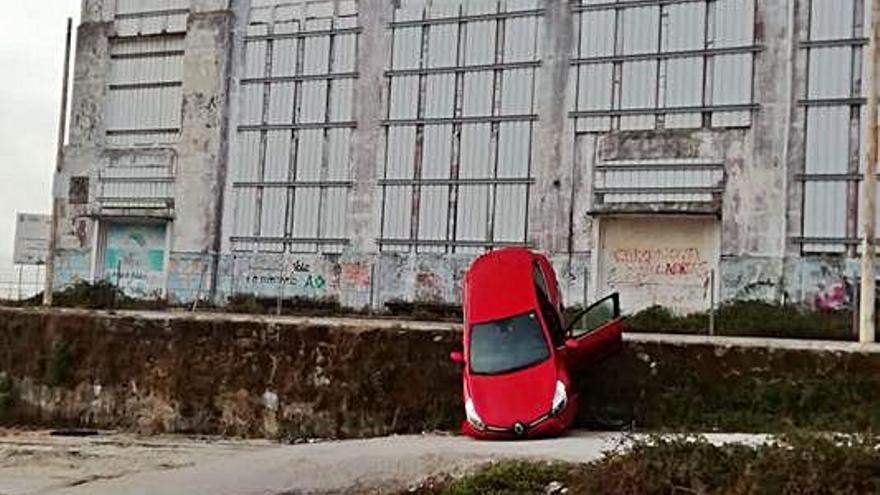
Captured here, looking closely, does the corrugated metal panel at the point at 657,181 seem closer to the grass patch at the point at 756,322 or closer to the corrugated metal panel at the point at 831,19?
the grass patch at the point at 756,322

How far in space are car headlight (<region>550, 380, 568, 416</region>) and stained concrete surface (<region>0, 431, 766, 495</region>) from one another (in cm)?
43

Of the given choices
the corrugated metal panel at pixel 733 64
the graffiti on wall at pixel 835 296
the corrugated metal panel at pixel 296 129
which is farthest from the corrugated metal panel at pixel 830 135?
the corrugated metal panel at pixel 296 129

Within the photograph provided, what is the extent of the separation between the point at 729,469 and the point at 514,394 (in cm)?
667

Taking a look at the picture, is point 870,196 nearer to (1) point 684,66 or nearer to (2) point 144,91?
(1) point 684,66

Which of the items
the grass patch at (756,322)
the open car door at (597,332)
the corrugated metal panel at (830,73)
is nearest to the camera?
the open car door at (597,332)

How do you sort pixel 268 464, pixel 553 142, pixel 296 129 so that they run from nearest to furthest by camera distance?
pixel 268 464 → pixel 553 142 → pixel 296 129

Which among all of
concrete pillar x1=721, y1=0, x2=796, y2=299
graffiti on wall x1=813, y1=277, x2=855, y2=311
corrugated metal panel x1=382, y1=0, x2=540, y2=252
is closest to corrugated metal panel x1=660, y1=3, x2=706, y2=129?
concrete pillar x1=721, y1=0, x2=796, y2=299

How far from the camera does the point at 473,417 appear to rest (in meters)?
16.1

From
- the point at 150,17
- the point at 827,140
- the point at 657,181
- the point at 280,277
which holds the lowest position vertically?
the point at 280,277

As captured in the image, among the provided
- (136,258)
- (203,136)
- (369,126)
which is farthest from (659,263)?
(136,258)

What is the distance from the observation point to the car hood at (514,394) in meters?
15.8

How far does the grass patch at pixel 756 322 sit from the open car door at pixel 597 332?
16.5 feet

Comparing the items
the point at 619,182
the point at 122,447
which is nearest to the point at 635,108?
the point at 619,182

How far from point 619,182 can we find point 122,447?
13.9 meters
